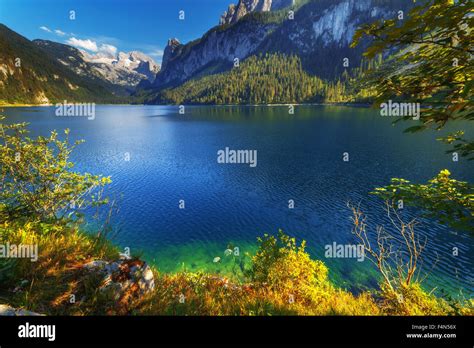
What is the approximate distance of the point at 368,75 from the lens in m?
4.61

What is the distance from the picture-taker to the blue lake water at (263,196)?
68.3 feet

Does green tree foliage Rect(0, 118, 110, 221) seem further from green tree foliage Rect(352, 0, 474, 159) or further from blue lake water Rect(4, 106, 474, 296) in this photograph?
blue lake water Rect(4, 106, 474, 296)

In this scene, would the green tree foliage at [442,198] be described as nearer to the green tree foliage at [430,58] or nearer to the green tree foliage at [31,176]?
the green tree foliage at [430,58]

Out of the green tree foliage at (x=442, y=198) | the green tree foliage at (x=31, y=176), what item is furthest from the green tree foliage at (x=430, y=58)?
the green tree foliage at (x=31, y=176)

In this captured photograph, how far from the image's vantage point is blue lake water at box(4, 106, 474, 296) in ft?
68.3

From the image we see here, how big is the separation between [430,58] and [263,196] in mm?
30466

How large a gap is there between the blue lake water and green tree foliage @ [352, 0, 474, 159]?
55.9 feet

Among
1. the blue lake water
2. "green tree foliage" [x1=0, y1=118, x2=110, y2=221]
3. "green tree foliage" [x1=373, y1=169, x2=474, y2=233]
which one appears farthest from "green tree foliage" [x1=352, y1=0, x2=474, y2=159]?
the blue lake water

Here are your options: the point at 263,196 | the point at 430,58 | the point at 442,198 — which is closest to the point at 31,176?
the point at 430,58

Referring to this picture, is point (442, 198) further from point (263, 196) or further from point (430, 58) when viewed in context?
point (263, 196)

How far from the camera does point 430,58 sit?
4391mm
